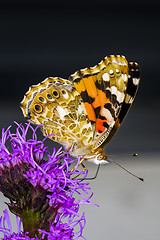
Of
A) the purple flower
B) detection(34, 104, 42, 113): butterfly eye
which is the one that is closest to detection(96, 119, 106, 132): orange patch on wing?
detection(34, 104, 42, 113): butterfly eye

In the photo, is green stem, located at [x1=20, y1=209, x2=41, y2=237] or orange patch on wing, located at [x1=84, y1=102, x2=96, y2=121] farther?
orange patch on wing, located at [x1=84, y1=102, x2=96, y2=121]

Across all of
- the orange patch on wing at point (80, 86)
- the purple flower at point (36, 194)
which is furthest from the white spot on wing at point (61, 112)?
the purple flower at point (36, 194)

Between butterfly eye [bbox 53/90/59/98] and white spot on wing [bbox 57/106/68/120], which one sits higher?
butterfly eye [bbox 53/90/59/98]

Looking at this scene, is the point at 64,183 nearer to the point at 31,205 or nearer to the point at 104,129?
the point at 31,205

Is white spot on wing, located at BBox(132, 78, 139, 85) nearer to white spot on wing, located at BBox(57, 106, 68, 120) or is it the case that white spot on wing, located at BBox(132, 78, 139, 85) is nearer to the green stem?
white spot on wing, located at BBox(57, 106, 68, 120)

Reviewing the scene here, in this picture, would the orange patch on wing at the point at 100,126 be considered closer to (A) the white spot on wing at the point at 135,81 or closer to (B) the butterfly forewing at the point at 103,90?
(B) the butterfly forewing at the point at 103,90

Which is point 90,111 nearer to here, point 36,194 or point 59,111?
point 59,111
